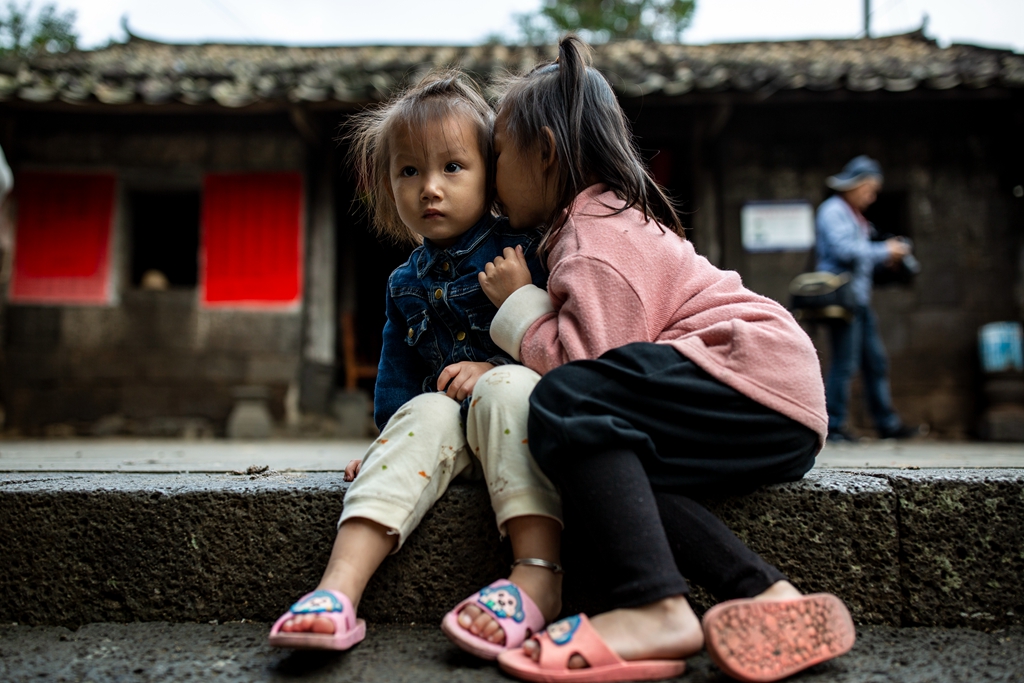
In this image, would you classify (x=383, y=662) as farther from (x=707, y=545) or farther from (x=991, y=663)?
(x=991, y=663)

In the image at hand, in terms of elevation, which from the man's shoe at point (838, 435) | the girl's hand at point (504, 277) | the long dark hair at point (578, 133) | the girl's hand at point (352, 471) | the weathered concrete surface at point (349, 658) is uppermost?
the long dark hair at point (578, 133)

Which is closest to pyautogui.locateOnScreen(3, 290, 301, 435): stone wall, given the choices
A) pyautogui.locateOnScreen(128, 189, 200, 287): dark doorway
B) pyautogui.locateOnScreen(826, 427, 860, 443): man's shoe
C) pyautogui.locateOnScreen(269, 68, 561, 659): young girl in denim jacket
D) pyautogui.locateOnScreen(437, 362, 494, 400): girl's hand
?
pyautogui.locateOnScreen(128, 189, 200, 287): dark doorway

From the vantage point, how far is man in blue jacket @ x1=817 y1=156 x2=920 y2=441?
14.9 ft

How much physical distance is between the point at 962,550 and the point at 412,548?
1.08 meters

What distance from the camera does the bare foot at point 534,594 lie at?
1.16 meters

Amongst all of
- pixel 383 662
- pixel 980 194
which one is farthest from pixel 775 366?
pixel 980 194

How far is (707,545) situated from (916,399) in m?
5.57

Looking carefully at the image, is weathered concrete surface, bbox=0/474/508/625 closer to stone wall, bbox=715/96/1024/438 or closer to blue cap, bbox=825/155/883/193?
blue cap, bbox=825/155/883/193

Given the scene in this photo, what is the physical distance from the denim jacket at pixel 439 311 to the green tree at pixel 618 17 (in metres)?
16.5

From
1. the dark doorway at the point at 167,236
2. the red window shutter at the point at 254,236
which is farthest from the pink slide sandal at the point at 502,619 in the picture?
the dark doorway at the point at 167,236

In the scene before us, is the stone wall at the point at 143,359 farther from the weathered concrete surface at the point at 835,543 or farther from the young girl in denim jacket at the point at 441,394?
the weathered concrete surface at the point at 835,543

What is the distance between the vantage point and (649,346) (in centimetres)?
125

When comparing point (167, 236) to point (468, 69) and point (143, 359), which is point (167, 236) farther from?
point (468, 69)

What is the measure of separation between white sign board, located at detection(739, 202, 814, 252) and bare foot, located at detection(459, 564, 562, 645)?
521 centimetres
